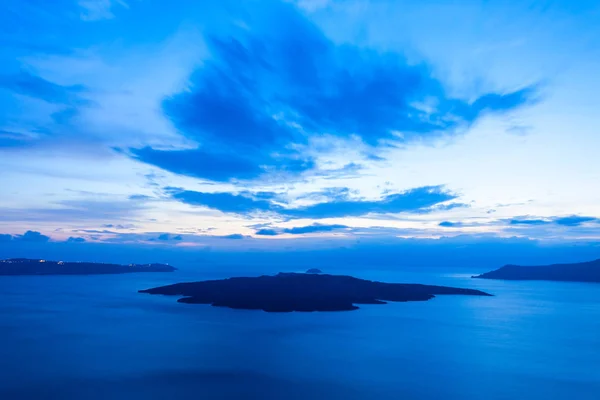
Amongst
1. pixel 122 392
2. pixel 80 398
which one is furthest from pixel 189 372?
pixel 80 398

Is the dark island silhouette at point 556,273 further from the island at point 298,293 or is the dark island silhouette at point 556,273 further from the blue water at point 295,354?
the blue water at point 295,354

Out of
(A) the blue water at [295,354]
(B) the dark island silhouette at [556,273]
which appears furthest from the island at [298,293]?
(B) the dark island silhouette at [556,273]

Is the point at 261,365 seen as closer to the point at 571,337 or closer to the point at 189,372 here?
the point at 189,372

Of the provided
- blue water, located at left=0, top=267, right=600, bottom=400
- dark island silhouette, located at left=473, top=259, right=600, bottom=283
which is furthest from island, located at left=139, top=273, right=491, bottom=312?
dark island silhouette, located at left=473, top=259, right=600, bottom=283

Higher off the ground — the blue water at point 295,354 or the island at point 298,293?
the island at point 298,293

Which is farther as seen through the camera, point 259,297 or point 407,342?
point 259,297

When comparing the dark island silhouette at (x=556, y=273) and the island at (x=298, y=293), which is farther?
the dark island silhouette at (x=556, y=273)
